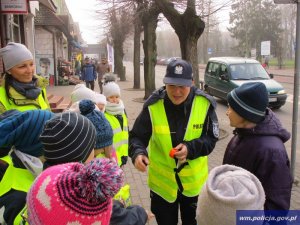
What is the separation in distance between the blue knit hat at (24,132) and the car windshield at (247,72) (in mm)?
11982

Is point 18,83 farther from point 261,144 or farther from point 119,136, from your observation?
point 261,144

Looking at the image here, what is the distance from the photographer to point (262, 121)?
7.55ft

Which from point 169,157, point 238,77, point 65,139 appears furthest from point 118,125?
point 238,77

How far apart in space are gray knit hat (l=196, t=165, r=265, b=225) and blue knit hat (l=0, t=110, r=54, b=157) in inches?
37.5

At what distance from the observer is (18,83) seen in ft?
10.6

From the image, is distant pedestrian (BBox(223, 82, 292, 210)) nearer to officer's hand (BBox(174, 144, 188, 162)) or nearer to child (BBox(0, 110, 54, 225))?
officer's hand (BBox(174, 144, 188, 162))

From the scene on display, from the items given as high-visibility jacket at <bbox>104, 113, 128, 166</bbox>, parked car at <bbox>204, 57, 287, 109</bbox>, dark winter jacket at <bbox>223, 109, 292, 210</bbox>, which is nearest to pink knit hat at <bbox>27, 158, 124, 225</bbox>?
dark winter jacket at <bbox>223, 109, 292, 210</bbox>

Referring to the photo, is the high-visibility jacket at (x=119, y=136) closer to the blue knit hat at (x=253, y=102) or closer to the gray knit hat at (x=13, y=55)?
the gray knit hat at (x=13, y=55)

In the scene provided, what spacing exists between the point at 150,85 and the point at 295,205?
436 inches

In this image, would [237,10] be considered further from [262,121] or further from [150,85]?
[262,121]

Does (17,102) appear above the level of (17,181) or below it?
above

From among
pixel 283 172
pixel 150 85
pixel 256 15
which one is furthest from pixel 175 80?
pixel 256 15

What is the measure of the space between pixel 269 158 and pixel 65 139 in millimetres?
1202

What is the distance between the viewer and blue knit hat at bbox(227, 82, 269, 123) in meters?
2.27
